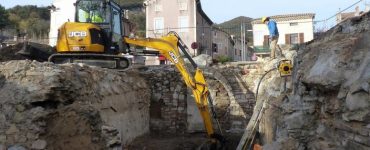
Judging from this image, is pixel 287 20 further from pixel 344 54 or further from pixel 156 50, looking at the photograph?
pixel 344 54

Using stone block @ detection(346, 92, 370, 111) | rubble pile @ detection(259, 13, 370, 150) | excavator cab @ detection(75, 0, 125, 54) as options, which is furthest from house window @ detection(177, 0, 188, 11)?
stone block @ detection(346, 92, 370, 111)

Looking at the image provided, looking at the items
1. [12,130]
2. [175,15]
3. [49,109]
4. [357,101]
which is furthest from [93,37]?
[175,15]

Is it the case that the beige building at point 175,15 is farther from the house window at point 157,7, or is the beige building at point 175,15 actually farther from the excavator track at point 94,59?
the excavator track at point 94,59

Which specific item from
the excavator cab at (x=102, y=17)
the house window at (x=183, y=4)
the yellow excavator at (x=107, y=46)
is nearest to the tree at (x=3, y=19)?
the house window at (x=183, y=4)

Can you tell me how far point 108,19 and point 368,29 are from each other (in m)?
8.32

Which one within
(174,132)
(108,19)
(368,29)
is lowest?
(174,132)

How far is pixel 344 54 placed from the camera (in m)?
5.26

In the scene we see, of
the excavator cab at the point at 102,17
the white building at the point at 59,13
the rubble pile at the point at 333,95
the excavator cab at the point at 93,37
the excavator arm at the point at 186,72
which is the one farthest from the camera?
the white building at the point at 59,13

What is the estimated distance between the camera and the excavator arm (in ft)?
37.8

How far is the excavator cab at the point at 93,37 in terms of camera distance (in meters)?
11.4

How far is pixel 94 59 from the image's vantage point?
11906mm

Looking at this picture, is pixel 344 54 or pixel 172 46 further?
pixel 172 46

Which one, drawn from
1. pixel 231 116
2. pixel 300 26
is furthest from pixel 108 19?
pixel 300 26

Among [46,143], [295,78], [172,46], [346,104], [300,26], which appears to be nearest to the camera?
[346,104]
